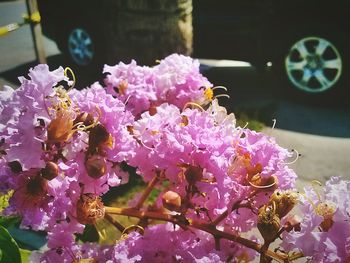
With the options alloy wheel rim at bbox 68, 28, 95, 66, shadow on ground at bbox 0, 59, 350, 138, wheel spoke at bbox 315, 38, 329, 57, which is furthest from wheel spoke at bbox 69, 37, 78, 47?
wheel spoke at bbox 315, 38, 329, 57

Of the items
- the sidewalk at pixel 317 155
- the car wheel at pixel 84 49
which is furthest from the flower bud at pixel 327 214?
the car wheel at pixel 84 49

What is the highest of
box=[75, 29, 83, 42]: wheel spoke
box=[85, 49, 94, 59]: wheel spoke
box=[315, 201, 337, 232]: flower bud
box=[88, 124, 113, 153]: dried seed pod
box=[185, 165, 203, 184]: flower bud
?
box=[88, 124, 113, 153]: dried seed pod

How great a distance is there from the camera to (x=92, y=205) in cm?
100

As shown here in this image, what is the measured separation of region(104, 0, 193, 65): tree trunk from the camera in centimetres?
282

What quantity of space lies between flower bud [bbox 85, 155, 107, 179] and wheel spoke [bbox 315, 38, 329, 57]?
371 centimetres

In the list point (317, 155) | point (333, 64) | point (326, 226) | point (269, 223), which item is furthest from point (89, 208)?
point (333, 64)

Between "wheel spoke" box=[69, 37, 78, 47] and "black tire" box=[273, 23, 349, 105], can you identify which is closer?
"black tire" box=[273, 23, 349, 105]

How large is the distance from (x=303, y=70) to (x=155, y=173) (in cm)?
360

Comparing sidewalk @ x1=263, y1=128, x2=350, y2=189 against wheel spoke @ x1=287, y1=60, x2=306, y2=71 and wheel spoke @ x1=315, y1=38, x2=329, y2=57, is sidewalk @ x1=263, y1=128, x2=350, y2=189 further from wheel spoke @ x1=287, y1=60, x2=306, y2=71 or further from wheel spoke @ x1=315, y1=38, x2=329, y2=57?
wheel spoke @ x1=315, y1=38, x2=329, y2=57

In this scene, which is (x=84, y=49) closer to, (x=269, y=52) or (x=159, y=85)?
(x=269, y=52)

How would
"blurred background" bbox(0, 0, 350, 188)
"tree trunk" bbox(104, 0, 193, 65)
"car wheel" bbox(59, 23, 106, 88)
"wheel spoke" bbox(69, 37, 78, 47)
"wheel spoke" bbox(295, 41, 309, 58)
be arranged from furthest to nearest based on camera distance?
1. "wheel spoke" bbox(69, 37, 78, 47)
2. "car wheel" bbox(59, 23, 106, 88)
3. "wheel spoke" bbox(295, 41, 309, 58)
4. "blurred background" bbox(0, 0, 350, 188)
5. "tree trunk" bbox(104, 0, 193, 65)

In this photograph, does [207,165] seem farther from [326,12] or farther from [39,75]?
[326,12]

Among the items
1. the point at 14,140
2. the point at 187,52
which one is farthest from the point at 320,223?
the point at 187,52

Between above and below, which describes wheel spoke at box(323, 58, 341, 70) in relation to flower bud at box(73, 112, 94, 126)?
below
